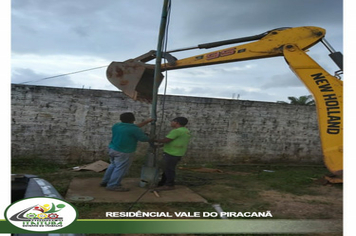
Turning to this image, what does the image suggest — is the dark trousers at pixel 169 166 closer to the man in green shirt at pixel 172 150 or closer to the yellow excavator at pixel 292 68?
the man in green shirt at pixel 172 150

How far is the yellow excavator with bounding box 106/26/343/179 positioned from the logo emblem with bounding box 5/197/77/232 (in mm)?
2795

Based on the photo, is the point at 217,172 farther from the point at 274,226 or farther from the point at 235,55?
the point at 274,226

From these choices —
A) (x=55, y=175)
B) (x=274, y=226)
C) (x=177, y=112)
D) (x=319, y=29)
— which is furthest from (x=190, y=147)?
(x=274, y=226)

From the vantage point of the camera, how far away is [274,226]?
2668mm

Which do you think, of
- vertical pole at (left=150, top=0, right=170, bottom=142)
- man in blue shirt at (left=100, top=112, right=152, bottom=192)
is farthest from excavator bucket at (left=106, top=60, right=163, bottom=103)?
man in blue shirt at (left=100, top=112, right=152, bottom=192)

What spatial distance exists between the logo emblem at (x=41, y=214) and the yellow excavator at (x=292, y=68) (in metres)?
2.80

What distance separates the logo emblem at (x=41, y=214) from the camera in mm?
2020

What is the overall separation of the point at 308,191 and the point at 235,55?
2658 mm

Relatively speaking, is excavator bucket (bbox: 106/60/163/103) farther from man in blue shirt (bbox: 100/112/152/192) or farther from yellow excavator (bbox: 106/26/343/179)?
man in blue shirt (bbox: 100/112/152/192)

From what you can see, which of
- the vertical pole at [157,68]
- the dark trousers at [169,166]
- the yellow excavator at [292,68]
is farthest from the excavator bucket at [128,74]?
the dark trousers at [169,166]

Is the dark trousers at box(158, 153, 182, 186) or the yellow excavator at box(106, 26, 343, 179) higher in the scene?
the yellow excavator at box(106, 26, 343, 179)

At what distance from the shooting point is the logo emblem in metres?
2.02

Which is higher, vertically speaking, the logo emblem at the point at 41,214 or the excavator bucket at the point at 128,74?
the excavator bucket at the point at 128,74
